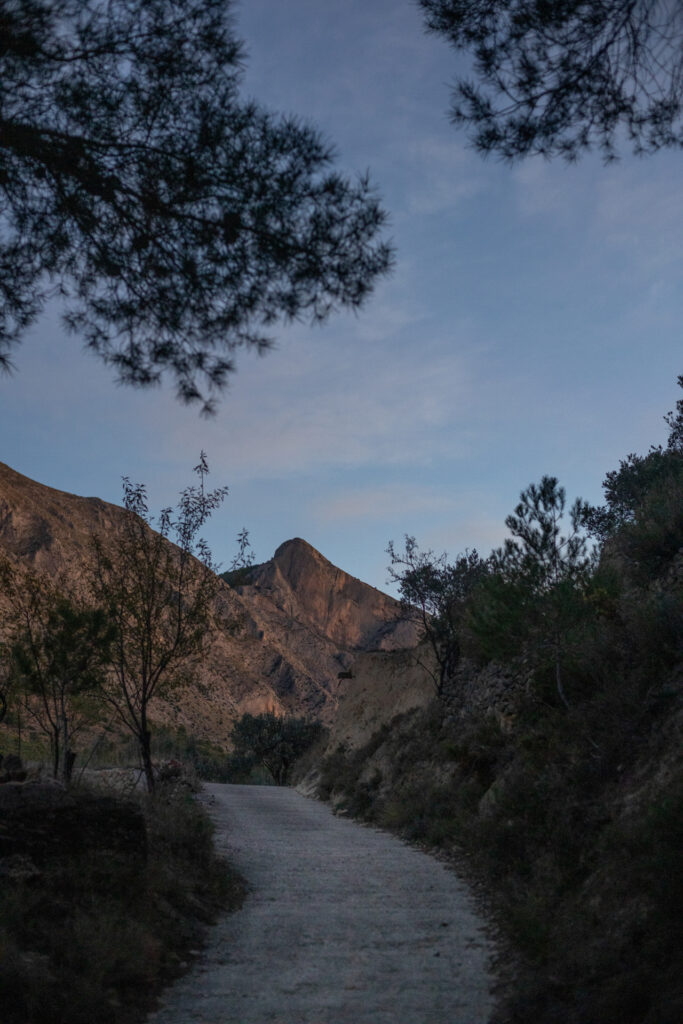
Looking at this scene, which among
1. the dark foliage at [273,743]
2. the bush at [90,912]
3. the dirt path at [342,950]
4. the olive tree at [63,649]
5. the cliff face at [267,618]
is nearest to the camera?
the bush at [90,912]

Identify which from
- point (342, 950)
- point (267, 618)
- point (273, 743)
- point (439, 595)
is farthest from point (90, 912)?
point (267, 618)

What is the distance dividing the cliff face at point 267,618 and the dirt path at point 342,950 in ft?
65.2

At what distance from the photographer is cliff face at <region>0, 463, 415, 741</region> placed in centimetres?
5612

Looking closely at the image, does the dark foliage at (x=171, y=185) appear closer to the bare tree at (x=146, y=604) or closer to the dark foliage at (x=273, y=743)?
the bare tree at (x=146, y=604)

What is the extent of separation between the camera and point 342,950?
6.84 meters

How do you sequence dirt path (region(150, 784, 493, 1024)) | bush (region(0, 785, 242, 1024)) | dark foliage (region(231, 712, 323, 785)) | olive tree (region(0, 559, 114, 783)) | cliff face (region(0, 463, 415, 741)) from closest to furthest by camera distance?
bush (region(0, 785, 242, 1024))
dirt path (region(150, 784, 493, 1024))
olive tree (region(0, 559, 114, 783))
dark foliage (region(231, 712, 323, 785))
cliff face (region(0, 463, 415, 741))

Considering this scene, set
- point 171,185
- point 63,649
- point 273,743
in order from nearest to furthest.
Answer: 1. point 171,185
2. point 63,649
3. point 273,743

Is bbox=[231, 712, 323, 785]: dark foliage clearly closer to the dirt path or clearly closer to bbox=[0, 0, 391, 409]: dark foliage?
the dirt path

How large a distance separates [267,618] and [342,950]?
8279cm

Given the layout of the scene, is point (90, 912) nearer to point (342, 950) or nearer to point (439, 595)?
point (342, 950)

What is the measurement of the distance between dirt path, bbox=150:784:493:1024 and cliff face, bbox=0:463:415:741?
19.9 m

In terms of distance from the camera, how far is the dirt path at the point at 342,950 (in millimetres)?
5344

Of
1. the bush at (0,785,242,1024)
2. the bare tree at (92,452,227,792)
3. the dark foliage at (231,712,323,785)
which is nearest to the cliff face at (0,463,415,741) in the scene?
the dark foliage at (231,712,323,785)

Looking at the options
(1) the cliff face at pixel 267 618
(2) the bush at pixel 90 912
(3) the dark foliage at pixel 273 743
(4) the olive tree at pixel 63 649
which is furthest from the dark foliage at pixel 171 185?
(3) the dark foliage at pixel 273 743
